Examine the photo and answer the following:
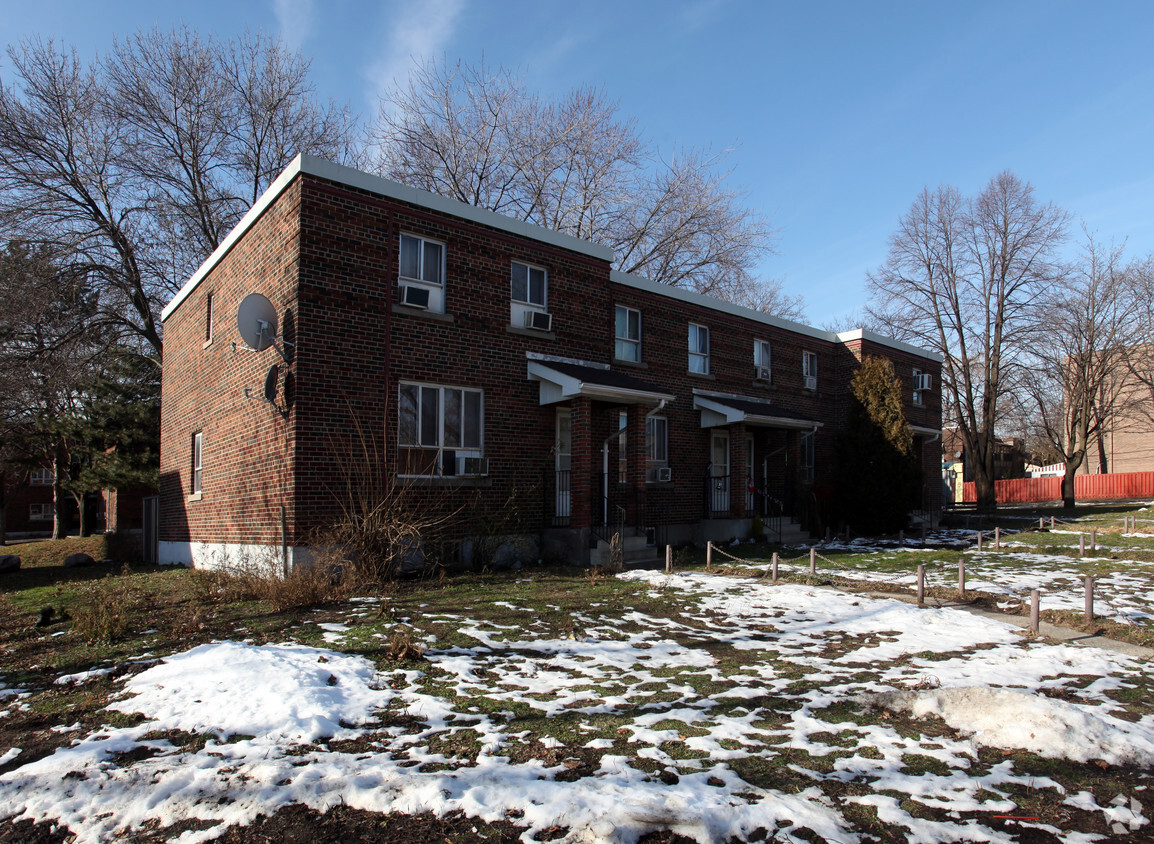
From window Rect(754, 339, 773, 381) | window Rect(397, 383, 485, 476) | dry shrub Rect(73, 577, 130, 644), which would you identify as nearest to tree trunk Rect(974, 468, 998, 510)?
window Rect(754, 339, 773, 381)

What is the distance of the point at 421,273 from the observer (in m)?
12.6

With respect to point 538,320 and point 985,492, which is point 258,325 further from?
point 985,492

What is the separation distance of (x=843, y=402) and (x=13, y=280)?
25.0m

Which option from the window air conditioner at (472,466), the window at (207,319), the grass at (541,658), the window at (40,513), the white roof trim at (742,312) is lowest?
the window at (40,513)

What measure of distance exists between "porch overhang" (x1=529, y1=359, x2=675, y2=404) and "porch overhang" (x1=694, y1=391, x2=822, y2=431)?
11.3 ft

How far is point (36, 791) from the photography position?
377 cm

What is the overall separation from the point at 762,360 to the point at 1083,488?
4132 centimetres

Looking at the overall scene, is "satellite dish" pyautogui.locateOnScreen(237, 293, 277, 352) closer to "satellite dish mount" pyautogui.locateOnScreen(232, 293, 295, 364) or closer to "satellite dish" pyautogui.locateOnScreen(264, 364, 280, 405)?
"satellite dish mount" pyautogui.locateOnScreen(232, 293, 295, 364)

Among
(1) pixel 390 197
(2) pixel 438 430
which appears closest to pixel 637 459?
(2) pixel 438 430

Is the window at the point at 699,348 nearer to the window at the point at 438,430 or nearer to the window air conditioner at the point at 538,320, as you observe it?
the window air conditioner at the point at 538,320

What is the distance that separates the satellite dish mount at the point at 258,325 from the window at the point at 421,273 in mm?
2121

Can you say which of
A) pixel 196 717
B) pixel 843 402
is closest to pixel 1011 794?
pixel 196 717

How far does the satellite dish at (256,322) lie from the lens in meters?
11.1

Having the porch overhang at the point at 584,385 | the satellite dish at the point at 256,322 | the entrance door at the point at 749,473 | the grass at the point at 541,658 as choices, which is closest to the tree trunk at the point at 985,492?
the entrance door at the point at 749,473
